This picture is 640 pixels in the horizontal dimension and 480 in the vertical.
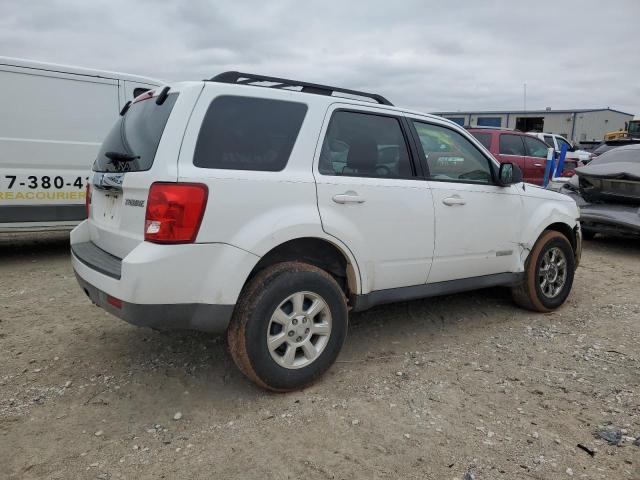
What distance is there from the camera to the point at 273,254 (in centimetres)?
302

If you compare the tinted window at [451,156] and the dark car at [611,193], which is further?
the dark car at [611,193]

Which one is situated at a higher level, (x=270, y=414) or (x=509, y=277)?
(x=509, y=277)

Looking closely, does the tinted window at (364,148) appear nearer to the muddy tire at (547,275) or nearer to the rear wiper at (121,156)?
the rear wiper at (121,156)

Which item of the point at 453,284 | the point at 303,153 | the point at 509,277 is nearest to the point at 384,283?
the point at 453,284

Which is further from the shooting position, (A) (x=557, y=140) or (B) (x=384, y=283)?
(A) (x=557, y=140)

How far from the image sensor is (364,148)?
11.2 ft

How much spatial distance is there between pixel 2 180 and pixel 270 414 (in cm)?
473

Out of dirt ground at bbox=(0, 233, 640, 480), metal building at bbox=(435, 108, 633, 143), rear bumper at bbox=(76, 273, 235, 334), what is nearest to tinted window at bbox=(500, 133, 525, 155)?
dirt ground at bbox=(0, 233, 640, 480)

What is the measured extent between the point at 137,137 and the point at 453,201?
2.22 metres

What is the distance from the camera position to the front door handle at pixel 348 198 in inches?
123

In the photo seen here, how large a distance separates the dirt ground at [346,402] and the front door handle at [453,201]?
3.52 ft

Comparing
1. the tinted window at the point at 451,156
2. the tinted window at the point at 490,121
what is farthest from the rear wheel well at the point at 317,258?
the tinted window at the point at 490,121

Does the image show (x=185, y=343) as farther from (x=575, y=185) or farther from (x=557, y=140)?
(x=557, y=140)

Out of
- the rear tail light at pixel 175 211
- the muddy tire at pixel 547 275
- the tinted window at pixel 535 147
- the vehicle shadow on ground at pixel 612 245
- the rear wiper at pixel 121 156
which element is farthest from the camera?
the tinted window at pixel 535 147
